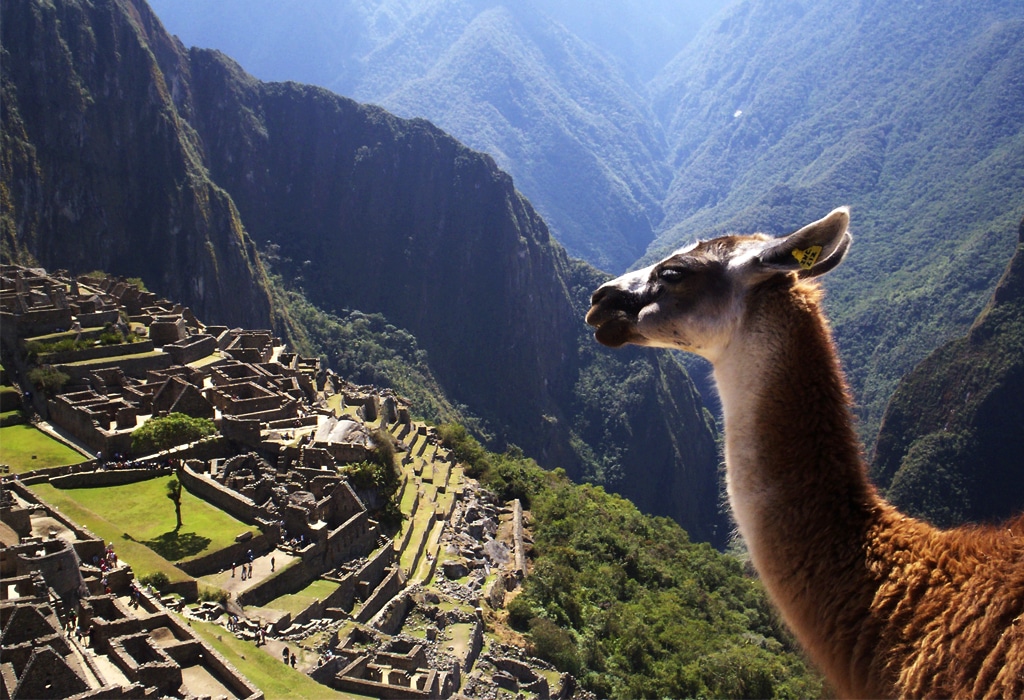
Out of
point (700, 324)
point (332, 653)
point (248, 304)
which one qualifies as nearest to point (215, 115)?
point (248, 304)

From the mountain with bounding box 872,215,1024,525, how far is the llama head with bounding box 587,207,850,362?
121ft

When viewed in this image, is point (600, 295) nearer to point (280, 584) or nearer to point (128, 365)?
point (280, 584)

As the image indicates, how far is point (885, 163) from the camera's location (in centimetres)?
10938

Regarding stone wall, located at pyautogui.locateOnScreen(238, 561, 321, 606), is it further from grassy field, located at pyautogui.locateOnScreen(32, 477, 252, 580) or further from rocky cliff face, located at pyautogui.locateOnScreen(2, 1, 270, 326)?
rocky cliff face, located at pyautogui.locateOnScreen(2, 1, 270, 326)

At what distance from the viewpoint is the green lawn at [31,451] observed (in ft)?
59.5

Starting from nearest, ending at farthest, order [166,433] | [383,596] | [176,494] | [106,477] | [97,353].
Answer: [176,494], [383,596], [106,477], [166,433], [97,353]

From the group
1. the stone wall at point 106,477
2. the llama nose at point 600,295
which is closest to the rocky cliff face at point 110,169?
the stone wall at point 106,477

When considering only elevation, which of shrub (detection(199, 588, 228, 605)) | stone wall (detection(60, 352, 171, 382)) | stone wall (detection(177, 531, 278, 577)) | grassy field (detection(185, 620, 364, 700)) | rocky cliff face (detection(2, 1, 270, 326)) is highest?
rocky cliff face (detection(2, 1, 270, 326))

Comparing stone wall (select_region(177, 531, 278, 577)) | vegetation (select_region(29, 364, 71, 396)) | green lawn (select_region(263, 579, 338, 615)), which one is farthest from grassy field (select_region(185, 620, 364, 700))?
vegetation (select_region(29, 364, 71, 396))

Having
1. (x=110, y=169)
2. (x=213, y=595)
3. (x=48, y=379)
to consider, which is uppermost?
(x=110, y=169)

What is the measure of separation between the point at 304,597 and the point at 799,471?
1445 cm

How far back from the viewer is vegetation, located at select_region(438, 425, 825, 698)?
65.9ft

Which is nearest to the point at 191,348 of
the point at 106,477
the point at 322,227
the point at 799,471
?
the point at 106,477

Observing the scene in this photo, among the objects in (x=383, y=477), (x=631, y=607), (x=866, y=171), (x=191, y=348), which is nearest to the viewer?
(x=383, y=477)
